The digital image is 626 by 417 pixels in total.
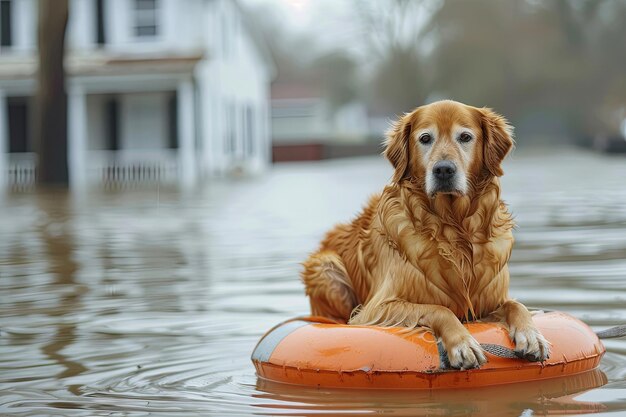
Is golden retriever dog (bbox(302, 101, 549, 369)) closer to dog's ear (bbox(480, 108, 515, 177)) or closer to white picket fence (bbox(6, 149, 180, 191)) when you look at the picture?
dog's ear (bbox(480, 108, 515, 177))

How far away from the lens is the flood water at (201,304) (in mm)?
6027

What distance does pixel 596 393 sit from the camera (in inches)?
238

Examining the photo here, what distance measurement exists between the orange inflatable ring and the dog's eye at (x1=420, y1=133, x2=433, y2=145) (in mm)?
986

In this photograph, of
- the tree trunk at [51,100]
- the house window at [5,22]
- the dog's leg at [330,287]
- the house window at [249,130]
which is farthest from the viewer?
the house window at [249,130]

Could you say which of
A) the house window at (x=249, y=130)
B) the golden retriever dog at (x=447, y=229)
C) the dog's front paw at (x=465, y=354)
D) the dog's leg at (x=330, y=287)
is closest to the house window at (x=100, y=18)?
the house window at (x=249, y=130)

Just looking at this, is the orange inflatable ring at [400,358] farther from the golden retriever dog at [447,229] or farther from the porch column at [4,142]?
the porch column at [4,142]

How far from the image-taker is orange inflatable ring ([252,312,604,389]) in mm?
6113

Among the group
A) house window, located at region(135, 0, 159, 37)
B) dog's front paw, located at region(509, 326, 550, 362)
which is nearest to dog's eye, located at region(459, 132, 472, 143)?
dog's front paw, located at region(509, 326, 550, 362)

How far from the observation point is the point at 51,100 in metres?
33.9

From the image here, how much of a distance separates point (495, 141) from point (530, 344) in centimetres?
110

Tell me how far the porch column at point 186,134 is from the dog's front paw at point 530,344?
31182mm

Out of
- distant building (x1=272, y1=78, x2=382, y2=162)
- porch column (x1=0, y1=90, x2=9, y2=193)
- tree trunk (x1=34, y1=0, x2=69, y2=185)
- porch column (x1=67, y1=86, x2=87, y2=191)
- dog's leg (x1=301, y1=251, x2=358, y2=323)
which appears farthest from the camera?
distant building (x1=272, y1=78, x2=382, y2=162)

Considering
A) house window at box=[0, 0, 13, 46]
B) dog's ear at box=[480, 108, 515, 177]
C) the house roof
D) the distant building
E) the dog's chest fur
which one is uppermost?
house window at box=[0, 0, 13, 46]

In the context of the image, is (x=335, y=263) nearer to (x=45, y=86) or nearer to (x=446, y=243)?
(x=446, y=243)
